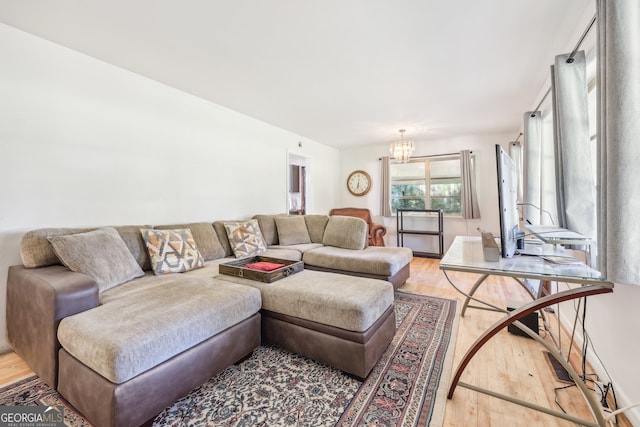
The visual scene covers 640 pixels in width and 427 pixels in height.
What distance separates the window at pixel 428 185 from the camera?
5.30 m

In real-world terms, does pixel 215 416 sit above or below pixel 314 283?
below

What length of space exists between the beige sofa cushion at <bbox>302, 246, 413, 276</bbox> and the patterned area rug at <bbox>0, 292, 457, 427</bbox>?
1009 mm

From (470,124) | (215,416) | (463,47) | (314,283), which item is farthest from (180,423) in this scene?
(470,124)

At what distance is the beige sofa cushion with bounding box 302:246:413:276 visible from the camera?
2.85 metres

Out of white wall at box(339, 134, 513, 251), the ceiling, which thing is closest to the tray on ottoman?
the ceiling

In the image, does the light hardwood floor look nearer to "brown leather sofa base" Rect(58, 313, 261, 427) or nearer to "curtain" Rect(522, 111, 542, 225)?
"brown leather sofa base" Rect(58, 313, 261, 427)

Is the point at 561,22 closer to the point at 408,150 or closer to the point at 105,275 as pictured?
the point at 408,150

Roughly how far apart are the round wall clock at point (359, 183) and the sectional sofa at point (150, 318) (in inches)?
165

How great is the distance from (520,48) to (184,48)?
9.38ft

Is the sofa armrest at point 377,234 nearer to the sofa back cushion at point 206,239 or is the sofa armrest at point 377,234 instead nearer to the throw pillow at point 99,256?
the sofa back cushion at point 206,239

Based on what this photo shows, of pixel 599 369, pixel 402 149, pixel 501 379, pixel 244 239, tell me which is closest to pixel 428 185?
pixel 402 149

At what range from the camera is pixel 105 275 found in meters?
1.80

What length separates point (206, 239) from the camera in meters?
2.87

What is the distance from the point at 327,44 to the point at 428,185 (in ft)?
13.7
